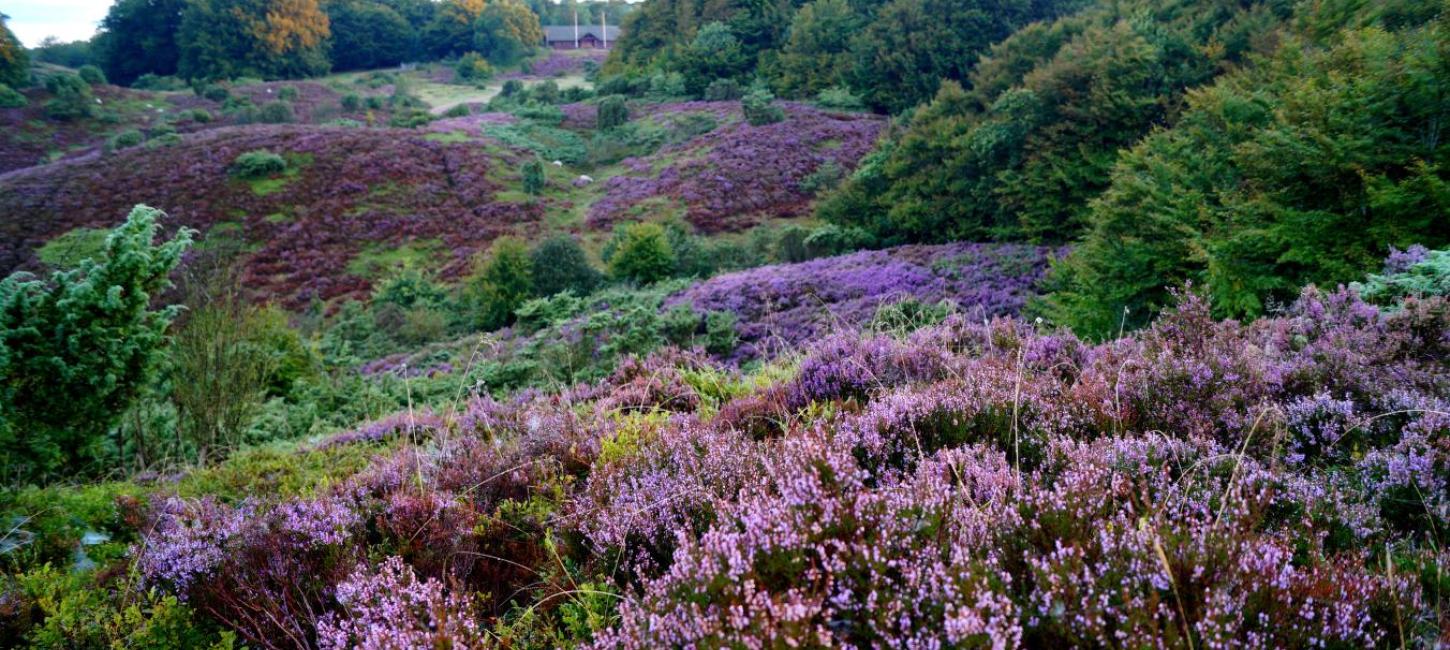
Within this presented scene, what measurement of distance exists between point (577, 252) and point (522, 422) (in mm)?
13264

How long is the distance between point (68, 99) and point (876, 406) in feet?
160

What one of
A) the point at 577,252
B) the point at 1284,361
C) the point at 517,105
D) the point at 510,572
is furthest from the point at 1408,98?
the point at 517,105

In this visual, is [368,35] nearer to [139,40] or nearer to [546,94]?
[139,40]

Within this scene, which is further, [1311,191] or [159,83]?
[159,83]

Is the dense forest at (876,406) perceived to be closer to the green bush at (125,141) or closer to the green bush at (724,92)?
the green bush at (125,141)

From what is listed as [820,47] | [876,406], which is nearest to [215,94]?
[820,47]

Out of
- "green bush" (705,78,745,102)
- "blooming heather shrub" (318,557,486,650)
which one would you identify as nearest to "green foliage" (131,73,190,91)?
"green bush" (705,78,745,102)

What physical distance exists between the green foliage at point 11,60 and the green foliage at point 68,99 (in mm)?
1109

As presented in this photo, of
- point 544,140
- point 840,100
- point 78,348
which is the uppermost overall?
point 840,100

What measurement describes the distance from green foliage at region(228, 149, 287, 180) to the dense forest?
6423mm

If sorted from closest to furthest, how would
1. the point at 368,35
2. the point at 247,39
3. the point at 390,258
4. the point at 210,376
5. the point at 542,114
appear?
the point at 210,376, the point at 390,258, the point at 542,114, the point at 247,39, the point at 368,35

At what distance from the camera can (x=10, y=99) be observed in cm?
3372

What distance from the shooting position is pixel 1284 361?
3455 mm

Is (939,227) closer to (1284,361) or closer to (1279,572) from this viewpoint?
(1284,361)
